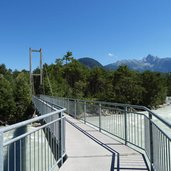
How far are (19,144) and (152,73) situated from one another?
119 ft

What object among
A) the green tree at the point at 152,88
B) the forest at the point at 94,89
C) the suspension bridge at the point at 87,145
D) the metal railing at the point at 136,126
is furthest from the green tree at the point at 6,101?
the suspension bridge at the point at 87,145

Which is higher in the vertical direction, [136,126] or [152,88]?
[152,88]

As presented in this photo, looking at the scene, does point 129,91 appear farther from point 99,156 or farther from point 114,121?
point 99,156

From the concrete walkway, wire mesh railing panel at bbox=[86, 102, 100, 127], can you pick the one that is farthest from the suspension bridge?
wire mesh railing panel at bbox=[86, 102, 100, 127]

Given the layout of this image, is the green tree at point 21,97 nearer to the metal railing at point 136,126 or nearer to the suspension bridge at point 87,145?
the metal railing at point 136,126

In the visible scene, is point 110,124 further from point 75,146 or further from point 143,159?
point 143,159

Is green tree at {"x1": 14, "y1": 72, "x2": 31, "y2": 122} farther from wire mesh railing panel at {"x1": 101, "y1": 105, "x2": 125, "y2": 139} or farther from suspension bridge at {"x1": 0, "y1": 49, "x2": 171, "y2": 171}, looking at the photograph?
wire mesh railing panel at {"x1": 101, "y1": 105, "x2": 125, "y2": 139}

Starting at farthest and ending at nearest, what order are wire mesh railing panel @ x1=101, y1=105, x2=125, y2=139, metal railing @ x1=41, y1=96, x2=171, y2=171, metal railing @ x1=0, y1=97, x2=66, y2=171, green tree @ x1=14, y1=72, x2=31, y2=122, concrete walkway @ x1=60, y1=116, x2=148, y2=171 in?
1. green tree @ x1=14, y1=72, x2=31, y2=122
2. wire mesh railing panel @ x1=101, y1=105, x2=125, y2=139
3. concrete walkway @ x1=60, y1=116, x2=148, y2=171
4. metal railing @ x1=0, y1=97, x2=66, y2=171
5. metal railing @ x1=41, y1=96, x2=171, y2=171

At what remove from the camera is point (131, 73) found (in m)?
42.4

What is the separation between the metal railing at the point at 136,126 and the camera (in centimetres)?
434

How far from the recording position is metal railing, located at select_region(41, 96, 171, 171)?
4344mm

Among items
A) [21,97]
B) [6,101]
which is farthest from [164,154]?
[6,101]

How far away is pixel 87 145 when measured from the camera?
8.23 meters

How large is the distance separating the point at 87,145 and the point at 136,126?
162cm
